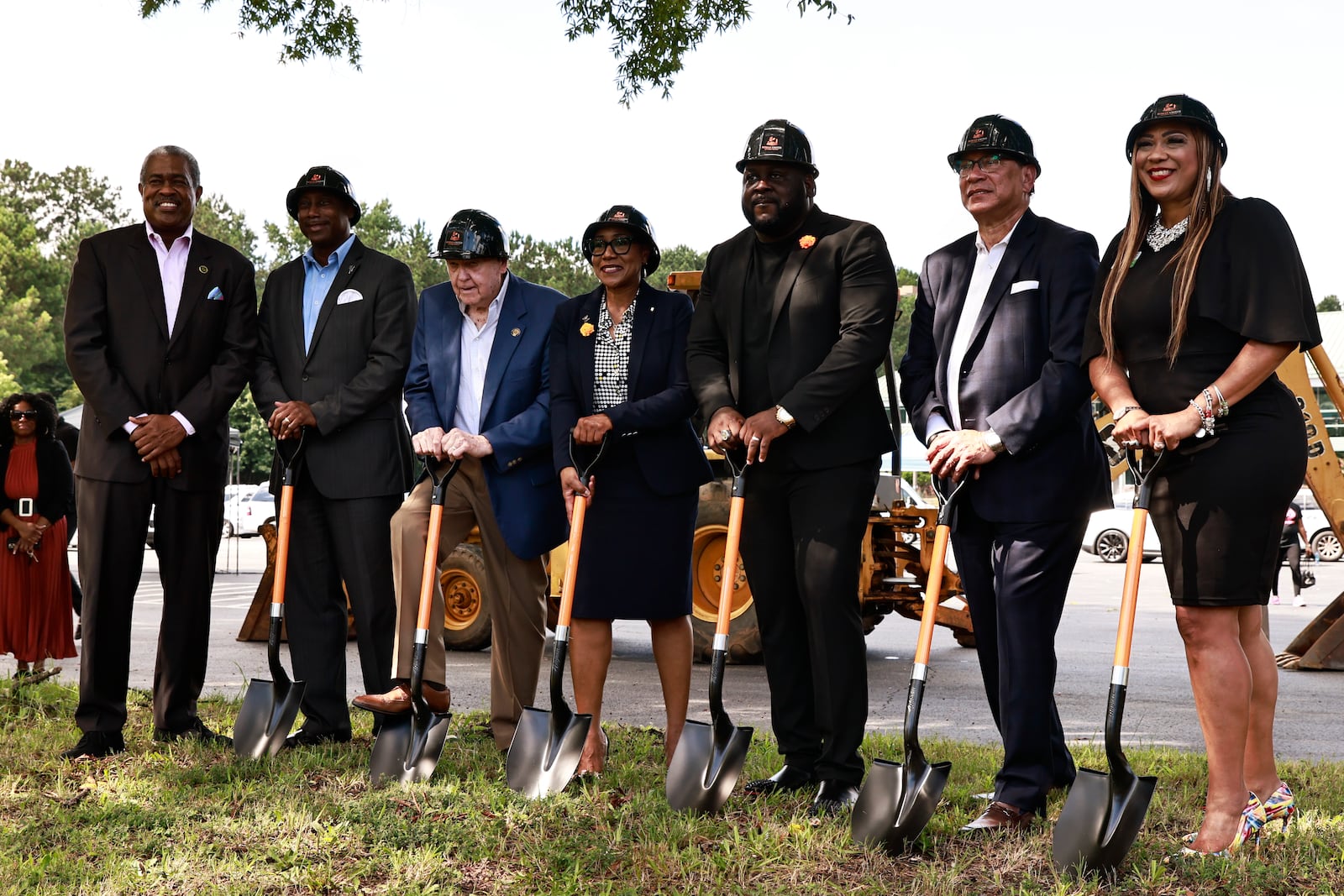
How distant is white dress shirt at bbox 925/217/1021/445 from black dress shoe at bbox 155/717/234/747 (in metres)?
3.26

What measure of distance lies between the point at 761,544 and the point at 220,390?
8.22ft

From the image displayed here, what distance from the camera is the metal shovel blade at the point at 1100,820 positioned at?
365 centimetres

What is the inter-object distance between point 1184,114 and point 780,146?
1375mm

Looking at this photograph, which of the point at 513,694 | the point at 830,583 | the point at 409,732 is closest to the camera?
the point at 830,583

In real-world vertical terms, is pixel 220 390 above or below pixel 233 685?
above

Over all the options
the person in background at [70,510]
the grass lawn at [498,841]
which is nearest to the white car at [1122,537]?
the person in background at [70,510]

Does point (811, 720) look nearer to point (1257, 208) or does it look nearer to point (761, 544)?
point (761, 544)

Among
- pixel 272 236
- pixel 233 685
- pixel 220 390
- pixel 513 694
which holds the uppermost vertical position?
pixel 272 236

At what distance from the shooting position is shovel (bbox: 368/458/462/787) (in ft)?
16.0

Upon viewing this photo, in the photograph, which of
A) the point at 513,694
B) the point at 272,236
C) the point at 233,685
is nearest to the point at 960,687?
the point at 513,694

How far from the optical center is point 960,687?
862 cm

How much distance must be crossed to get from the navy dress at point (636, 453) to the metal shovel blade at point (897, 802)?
125cm

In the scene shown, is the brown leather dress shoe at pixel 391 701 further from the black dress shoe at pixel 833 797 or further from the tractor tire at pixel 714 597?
the tractor tire at pixel 714 597

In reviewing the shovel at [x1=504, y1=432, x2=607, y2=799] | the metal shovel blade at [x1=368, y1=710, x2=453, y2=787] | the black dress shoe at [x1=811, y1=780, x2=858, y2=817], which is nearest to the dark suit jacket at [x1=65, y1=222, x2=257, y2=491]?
the metal shovel blade at [x1=368, y1=710, x2=453, y2=787]
